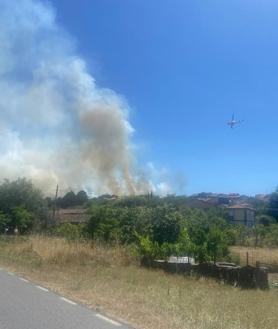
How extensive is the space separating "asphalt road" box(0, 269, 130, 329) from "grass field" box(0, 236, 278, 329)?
0.44 metres

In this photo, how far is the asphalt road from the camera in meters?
8.88

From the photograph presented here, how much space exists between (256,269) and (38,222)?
156ft

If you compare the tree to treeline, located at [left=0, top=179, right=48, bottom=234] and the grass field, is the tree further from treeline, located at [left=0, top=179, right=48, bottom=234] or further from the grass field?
treeline, located at [left=0, top=179, right=48, bottom=234]

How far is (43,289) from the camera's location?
1412cm

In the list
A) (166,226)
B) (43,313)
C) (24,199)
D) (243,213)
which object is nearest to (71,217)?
(24,199)

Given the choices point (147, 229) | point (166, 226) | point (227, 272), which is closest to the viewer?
point (227, 272)

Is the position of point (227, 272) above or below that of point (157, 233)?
below

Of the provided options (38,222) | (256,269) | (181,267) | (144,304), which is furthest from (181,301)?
(38,222)

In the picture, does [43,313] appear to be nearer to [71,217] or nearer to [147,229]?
[147,229]

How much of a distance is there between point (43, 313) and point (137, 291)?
460cm

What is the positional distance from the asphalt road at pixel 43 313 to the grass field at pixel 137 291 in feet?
1.45

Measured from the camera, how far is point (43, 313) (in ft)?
33.0

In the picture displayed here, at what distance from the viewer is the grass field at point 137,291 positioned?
33.1 feet

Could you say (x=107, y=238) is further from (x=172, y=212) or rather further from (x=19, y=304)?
(x=19, y=304)
